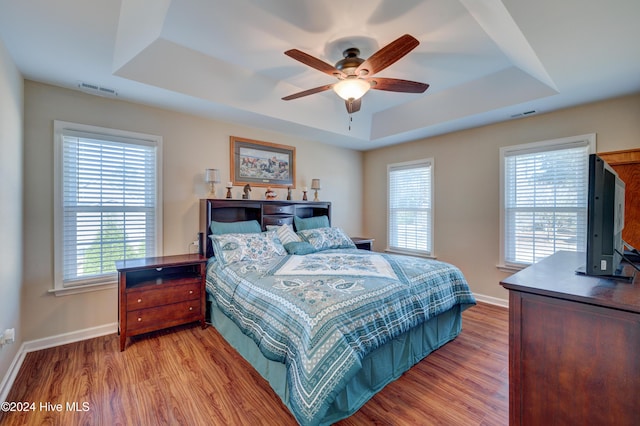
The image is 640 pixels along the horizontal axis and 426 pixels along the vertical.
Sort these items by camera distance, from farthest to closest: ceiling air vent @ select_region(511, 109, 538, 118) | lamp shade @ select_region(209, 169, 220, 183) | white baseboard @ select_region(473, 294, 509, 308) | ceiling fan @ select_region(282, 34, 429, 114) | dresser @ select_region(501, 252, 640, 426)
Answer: white baseboard @ select_region(473, 294, 509, 308) → lamp shade @ select_region(209, 169, 220, 183) → ceiling air vent @ select_region(511, 109, 538, 118) → ceiling fan @ select_region(282, 34, 429, 114) → dresser @ select_region(501, 252, 640, 426)

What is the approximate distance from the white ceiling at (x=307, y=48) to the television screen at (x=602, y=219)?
3.37 ft

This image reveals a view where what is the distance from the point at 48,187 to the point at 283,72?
2.56 meters

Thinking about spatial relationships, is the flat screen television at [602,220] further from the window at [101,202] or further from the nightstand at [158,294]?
the window at [101,202]

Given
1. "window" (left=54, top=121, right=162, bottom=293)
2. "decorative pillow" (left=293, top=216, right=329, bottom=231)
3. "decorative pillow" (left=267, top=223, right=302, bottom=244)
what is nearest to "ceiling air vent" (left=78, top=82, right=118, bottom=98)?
"window" (left=54, top=121, right=162, bottom=293)

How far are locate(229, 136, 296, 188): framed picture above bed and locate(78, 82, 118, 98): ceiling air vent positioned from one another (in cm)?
134

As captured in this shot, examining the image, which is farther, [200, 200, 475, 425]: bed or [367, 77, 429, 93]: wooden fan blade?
[367, 77, 429, 93]: wooden fan blade

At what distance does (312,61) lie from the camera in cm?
209

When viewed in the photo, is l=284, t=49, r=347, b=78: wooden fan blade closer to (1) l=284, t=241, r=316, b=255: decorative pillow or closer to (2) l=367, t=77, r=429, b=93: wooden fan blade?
(2) l=367, t=77, r=429, b=93: wooden fan blade

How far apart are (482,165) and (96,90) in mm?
4650

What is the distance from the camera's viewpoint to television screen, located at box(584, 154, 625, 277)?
4.24 feet

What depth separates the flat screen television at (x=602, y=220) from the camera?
50.9 inches

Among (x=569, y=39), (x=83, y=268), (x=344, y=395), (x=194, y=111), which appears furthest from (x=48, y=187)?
(x=569, y=39)

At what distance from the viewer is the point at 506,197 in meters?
3.66

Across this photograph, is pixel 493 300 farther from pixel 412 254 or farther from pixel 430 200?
pixel 430 200
